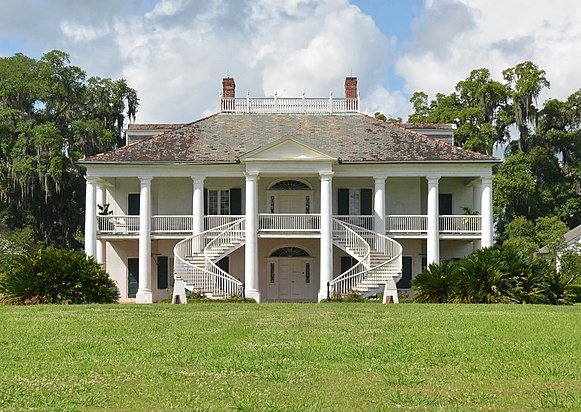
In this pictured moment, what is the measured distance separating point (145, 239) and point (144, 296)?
7.62 feet

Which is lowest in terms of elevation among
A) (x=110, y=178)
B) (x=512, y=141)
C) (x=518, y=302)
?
(x=518, y=302)

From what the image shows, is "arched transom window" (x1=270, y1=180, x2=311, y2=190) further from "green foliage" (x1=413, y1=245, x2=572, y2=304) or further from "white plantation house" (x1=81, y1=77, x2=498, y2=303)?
"green foliage" (x1=413, y1=245, x2=572, y2=304)

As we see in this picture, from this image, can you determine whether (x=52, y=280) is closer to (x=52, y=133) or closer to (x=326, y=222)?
(x=326, y=222)

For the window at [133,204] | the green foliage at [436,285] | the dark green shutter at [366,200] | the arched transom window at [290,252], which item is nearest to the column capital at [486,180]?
the dark green shutter at [366,200]

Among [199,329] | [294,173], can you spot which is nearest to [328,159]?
[294,173]

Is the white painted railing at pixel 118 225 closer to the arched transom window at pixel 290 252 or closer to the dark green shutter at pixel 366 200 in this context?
the arched transom window at pixel 290 252

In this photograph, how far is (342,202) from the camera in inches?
1494

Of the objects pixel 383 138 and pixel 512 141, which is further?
pixel 512 141

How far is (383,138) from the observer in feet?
125

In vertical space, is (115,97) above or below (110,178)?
above

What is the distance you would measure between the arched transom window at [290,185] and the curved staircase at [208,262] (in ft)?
10.4

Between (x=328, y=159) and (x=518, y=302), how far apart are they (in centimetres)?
1130

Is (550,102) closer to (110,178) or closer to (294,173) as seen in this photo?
(294,173)

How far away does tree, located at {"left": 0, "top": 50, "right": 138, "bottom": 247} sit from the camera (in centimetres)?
4753
